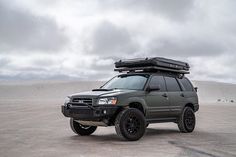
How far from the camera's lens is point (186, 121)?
13.7m

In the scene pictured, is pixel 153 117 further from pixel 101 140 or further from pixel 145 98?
pixel 101 140

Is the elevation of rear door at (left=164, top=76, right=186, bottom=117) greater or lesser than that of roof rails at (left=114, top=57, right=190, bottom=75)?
lesser

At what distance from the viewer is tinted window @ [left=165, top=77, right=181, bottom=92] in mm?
13355

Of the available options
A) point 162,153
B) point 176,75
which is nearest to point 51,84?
point 176,75

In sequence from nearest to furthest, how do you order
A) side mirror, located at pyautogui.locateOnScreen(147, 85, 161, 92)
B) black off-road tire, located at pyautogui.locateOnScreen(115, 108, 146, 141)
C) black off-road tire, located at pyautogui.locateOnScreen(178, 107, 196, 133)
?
black off-road tire, located at pyautogui.locateOnScreen(115, 108, 146, 141)
side mirror, located at pyautogui.locateOnScreen(147, 85, 161, 92)
black off-road tire, located at pyautogui.locateOnScreen(178, 107, 196, 133)

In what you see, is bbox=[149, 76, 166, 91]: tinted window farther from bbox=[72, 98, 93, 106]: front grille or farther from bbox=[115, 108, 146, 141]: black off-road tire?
bbox=[72, 98, 93, 106]: front grille

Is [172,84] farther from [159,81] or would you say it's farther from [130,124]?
[130,124]

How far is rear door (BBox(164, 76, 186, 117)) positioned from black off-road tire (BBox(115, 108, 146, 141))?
6.32ft

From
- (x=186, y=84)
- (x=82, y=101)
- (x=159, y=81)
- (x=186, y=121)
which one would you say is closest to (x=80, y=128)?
(x=82, y=101)

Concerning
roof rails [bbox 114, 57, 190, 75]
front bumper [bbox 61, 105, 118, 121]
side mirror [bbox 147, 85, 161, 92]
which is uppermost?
roof rails [bbox 114, 57, 190, 75]

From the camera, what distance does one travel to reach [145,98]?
39.4 ft

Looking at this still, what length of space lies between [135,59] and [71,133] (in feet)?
9.23

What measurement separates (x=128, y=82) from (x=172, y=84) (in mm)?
1677

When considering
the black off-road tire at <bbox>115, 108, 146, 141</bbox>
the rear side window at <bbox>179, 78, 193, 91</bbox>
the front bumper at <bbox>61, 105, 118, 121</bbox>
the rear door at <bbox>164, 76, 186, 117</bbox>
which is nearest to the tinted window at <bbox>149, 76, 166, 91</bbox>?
the rear door at <bbox>164, 76, 186, 117</bbox>
